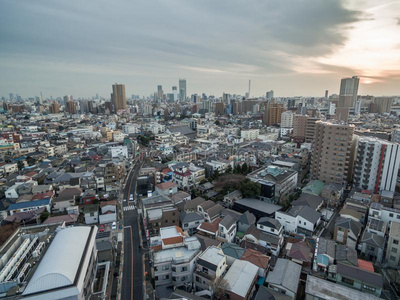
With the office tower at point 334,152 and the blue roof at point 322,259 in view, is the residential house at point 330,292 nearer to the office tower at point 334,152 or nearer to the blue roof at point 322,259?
the blue roof at point 322,259

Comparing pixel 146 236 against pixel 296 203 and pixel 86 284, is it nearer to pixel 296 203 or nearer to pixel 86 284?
pixel 86 284

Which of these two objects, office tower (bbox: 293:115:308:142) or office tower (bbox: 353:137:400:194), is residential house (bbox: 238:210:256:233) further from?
office tower (bbox: 293:115:308:142)

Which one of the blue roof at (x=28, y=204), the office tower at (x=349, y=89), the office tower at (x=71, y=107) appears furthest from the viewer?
the office tower at (x=71, y=107)

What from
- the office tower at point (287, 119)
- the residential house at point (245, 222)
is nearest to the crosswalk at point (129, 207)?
the residential house at point (245, 222)

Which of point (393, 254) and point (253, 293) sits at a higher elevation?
point (393, 254)

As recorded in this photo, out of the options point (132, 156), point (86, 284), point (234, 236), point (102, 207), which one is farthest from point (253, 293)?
point (132, 156)

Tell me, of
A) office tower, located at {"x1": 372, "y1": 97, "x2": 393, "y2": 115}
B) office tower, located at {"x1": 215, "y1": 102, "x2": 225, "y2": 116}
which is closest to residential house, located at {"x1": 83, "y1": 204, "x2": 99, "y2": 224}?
office tower, located at {"x1": 215, "y1": 102, "x2": 225, "y2": 116}

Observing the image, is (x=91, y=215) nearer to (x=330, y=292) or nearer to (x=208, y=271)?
(x=208, y=271)
